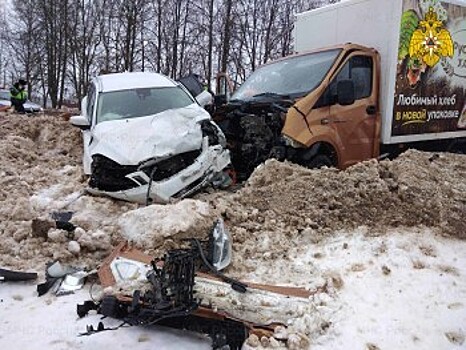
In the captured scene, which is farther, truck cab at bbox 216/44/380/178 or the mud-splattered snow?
truck cab at bbox 216/44/380/178

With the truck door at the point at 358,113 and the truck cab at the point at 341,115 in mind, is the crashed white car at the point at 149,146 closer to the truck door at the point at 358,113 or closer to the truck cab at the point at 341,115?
the truck cab at the point at 341,115

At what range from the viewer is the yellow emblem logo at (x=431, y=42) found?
25.1 feet

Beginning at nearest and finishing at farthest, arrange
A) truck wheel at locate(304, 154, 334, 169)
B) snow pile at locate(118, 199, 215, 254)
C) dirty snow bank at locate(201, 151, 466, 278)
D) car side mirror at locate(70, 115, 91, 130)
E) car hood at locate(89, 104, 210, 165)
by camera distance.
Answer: snow pile at locate(118, 199, 215, 254), dirty snow bank at locate(201, 151, 466, 278), car hood at locate(89, 104, 210, 165), truck wheel at locate(304, 154, 334, 169), car side mirror at locate(70, 115, 91, 130)

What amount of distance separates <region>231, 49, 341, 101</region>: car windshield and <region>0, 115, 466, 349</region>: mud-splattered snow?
1.71 meters

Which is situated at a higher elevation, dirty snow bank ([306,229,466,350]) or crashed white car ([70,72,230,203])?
crashed white car ([70,72,230,203])

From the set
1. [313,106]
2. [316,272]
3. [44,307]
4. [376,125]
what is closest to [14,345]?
[44,307]

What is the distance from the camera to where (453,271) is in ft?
A: 12.7

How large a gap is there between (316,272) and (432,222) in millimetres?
1442

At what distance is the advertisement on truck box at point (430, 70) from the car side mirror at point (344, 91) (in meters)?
1.08

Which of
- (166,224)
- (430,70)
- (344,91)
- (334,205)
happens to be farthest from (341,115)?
(166,224)

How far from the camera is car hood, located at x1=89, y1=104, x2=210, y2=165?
5719mm

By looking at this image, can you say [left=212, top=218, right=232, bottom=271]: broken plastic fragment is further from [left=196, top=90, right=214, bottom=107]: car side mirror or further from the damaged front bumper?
[left=196, top=90, right=214, bottom=107]: car side mirror

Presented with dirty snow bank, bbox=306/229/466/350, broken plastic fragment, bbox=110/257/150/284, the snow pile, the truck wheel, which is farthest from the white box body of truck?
broken plastic fragment, bbox=110/257/150/284

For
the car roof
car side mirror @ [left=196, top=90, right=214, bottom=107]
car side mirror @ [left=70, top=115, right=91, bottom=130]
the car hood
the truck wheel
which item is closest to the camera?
the car hood
